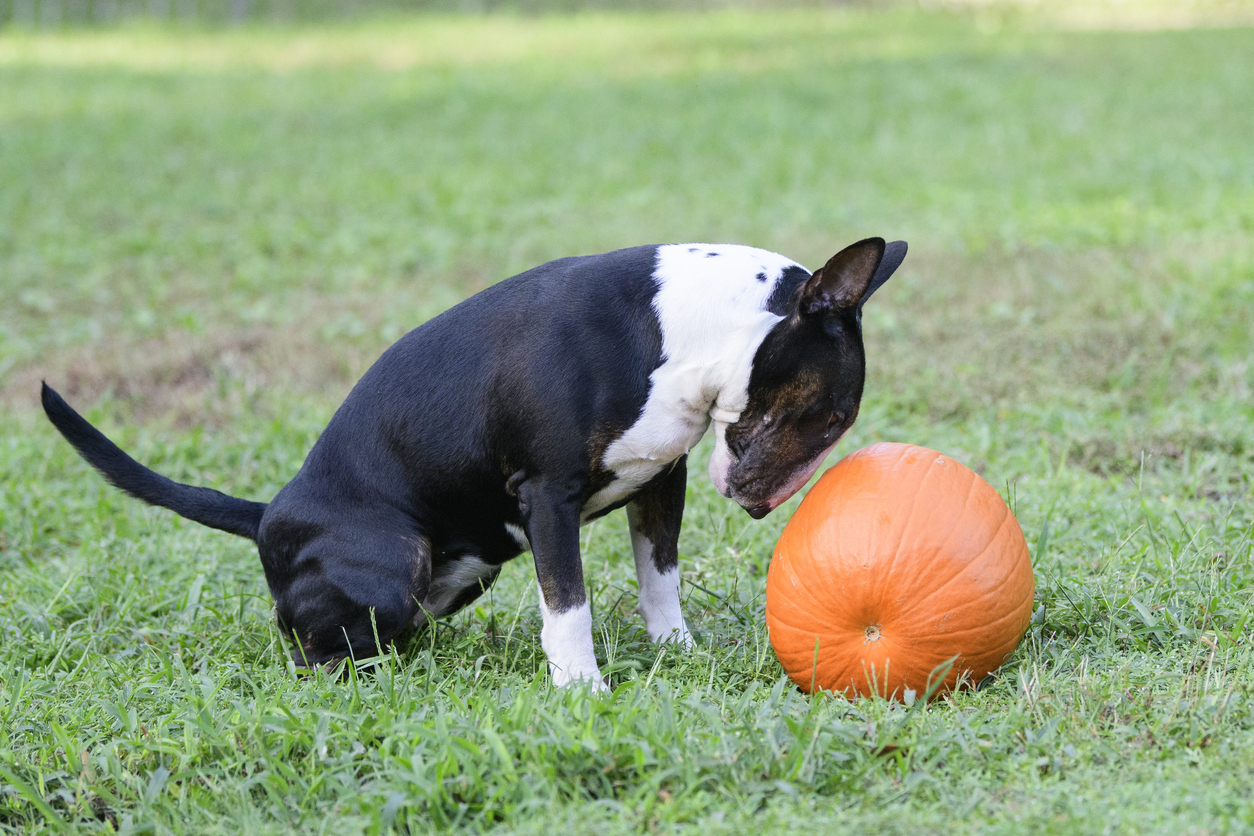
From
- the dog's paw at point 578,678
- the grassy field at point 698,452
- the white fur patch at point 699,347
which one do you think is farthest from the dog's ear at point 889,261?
the dog's paw at point 578,678

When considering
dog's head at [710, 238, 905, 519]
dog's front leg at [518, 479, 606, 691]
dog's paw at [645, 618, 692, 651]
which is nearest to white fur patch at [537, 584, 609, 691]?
dog's front leg at [518, 479, 606, 691]

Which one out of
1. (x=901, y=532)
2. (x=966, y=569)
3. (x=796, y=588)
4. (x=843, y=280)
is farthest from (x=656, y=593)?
(x=843, y=280)

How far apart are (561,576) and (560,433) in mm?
412

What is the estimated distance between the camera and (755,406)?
3250mm

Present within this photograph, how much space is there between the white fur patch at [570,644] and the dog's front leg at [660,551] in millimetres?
432

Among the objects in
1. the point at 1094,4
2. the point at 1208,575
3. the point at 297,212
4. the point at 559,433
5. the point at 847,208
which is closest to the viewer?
the point at 559,433

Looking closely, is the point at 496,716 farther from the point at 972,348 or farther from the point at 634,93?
the point at 634,93

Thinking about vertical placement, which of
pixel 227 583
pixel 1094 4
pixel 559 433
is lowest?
pixel 227 583

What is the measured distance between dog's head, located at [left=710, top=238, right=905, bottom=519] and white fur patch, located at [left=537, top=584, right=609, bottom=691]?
575 millimetres

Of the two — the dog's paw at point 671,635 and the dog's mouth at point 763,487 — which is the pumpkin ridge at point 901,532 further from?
the dog's paw at point 671,635

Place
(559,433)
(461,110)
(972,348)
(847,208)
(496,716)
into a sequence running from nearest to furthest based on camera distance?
(496,716)
(559,433)
(972,348)
(847,208)
(461,110)

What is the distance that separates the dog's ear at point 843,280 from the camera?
118 inches

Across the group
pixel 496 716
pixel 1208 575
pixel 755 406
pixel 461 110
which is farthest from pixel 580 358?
pixel 461 110

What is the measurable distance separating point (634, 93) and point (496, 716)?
12666 mm
